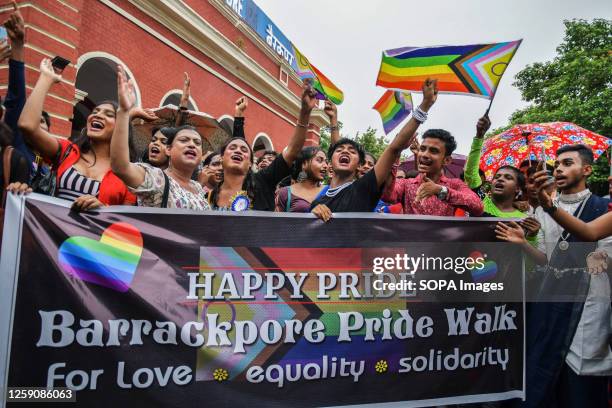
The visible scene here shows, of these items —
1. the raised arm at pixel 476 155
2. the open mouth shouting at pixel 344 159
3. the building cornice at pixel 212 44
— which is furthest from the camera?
the building cornice at pixel 212 44

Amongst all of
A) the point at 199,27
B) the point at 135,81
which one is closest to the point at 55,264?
the point at 135,81

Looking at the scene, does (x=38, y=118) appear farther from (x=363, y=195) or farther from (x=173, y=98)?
(x=173, y=98)

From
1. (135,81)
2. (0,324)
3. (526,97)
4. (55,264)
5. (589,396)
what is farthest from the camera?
(526,97)

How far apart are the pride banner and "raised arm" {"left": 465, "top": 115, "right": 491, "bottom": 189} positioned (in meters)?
1.12

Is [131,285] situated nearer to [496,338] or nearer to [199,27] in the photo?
[496,338]

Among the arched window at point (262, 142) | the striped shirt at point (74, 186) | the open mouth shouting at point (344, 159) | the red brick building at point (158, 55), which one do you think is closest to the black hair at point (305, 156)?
the open mouth shouting at point (344, 159)

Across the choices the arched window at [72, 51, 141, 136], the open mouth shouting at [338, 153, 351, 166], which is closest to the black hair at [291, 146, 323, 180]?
the open mouth shouting at [338, 153, 351, 166]

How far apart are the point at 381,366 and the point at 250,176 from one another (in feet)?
6.09

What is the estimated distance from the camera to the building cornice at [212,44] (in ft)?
31.8

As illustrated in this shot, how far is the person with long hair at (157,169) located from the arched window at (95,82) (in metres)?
6.47

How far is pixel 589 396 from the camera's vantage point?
2.74 m

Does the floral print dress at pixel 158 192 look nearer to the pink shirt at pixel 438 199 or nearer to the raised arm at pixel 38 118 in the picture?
the raised arm at pixel 38 118

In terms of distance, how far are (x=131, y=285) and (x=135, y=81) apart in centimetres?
793

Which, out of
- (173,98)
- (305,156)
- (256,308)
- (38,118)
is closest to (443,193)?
(256,308)
